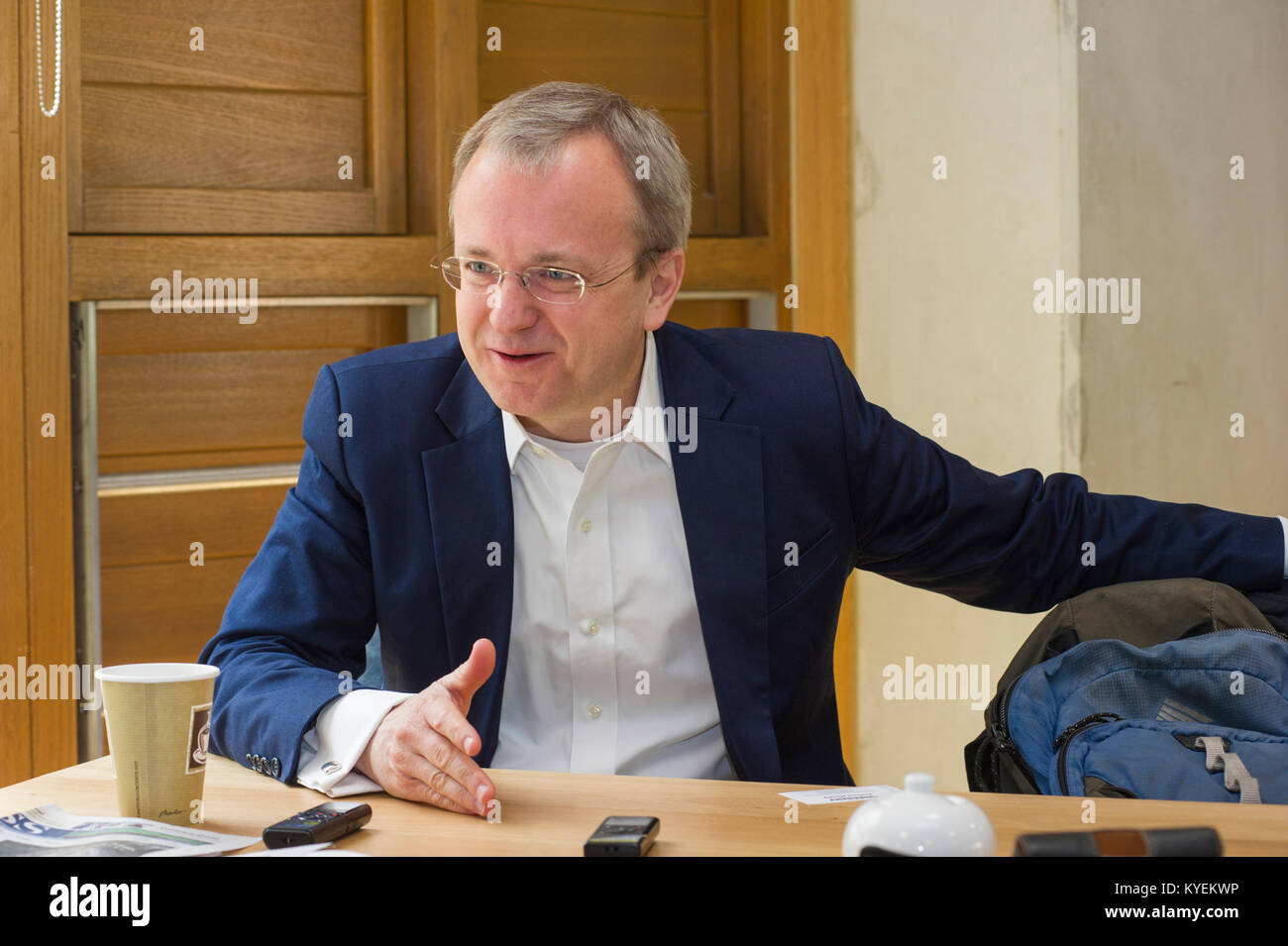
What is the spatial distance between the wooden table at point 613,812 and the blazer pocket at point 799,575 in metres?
0.42

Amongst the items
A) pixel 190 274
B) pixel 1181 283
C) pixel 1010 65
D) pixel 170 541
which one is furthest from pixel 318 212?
pixel 1181 283

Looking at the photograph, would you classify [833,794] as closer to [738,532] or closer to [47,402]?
[738,532]

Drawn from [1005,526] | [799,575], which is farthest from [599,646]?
[1005,526]

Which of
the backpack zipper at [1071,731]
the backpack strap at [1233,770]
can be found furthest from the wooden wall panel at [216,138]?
the backpack strap at [1233,770]

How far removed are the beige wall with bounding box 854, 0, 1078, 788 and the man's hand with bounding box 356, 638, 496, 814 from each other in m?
1.65

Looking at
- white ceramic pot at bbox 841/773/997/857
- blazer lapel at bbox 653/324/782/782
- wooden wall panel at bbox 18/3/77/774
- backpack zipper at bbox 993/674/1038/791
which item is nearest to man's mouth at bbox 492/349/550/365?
blazer lapel at bbox 653/324/782/782

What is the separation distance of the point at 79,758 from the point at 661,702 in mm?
1343

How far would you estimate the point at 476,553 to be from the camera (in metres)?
1.56

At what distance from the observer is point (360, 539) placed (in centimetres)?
159

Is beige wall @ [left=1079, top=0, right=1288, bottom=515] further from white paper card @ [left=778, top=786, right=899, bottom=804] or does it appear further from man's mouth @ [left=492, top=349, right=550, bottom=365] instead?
white paper card @ [left=778, top=786, right=899, bottom=804]

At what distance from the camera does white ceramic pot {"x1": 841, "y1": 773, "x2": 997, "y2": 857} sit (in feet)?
2.71

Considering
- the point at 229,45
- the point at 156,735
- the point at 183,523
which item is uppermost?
the point at 229,45

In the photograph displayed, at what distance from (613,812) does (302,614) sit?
0.54 metres

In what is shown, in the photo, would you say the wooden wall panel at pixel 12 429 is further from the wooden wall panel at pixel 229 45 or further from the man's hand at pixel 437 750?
the man's hand at pixel 437 750
